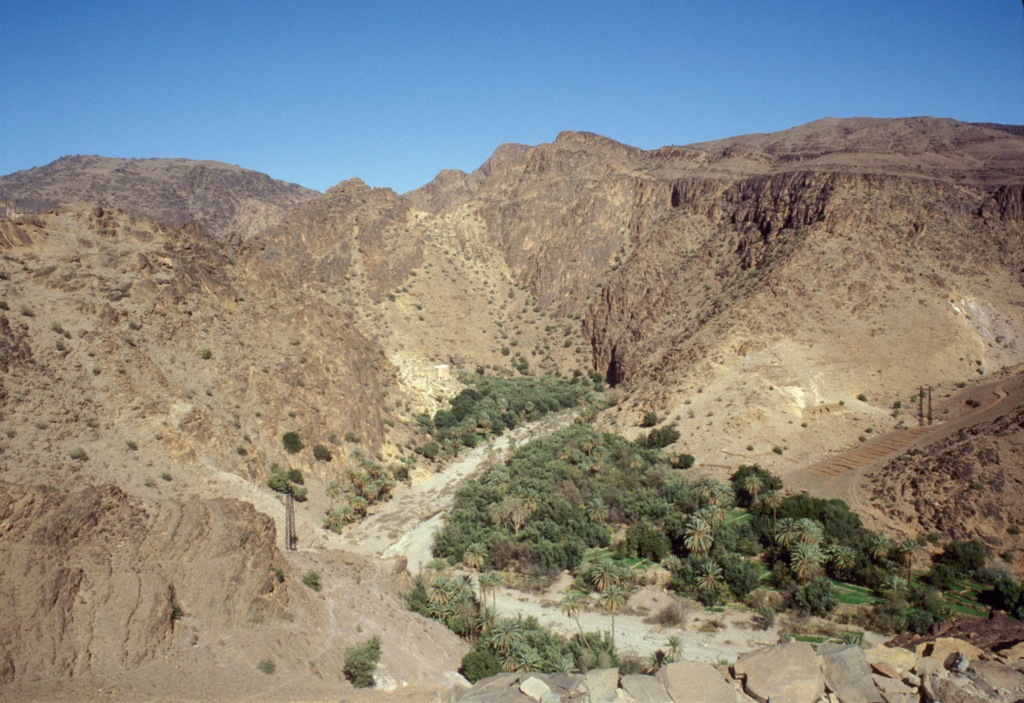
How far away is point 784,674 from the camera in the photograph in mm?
14891

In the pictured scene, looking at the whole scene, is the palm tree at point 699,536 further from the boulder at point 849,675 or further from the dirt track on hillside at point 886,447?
the boulder at point 849,675

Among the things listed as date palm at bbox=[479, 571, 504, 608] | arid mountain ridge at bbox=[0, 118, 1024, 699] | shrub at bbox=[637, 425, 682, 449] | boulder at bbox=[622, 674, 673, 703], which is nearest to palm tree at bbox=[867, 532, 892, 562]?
arid mountain ridge at bbox=[0, 118, 1024, 699]

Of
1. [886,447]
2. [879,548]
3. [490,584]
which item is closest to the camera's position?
[490,584]

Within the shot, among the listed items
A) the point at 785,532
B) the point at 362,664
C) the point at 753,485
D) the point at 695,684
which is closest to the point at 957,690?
the point at 695,684

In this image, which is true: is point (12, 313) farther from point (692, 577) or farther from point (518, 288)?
point (518, 288)

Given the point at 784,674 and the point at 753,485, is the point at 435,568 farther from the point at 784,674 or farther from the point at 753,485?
the point at 784,674

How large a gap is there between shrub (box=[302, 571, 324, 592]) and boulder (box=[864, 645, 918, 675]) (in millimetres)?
17912

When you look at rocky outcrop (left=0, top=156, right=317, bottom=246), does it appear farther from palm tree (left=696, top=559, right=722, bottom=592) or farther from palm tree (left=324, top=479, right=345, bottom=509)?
palm tree (left=696, top=559, right=722, bottom=592)

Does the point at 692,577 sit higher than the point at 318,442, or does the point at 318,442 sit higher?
the point at 318,442

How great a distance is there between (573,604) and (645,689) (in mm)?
14473

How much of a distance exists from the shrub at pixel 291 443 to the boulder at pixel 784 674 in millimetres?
30907

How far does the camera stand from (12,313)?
35.2m

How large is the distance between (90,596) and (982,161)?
305 ft

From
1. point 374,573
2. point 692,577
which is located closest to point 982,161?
point 692,577
